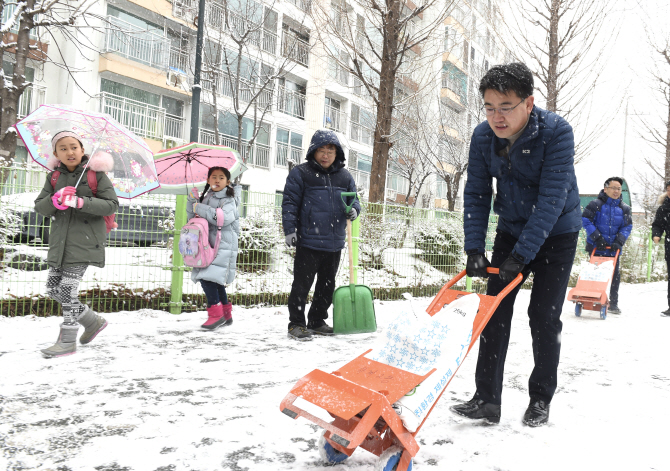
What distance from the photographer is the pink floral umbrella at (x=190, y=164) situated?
4984mm

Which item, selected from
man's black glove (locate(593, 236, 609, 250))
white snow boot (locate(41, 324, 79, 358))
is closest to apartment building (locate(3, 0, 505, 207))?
man's black glove (locate(593, 236, 609, 250))

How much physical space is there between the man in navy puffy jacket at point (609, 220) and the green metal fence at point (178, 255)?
208 centimetres

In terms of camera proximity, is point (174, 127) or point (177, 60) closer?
point (177, 60)

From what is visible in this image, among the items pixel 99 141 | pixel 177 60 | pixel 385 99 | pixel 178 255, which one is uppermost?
pixel 177 60

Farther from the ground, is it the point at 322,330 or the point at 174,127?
the point at 174,127

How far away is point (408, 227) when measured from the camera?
7.48 metres

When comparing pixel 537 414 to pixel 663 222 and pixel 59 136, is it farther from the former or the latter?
pixel 663 222

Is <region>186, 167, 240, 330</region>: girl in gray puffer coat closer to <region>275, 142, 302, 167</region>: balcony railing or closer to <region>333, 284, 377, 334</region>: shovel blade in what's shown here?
<region>333, 284, 377, 334</region>: shovel blade

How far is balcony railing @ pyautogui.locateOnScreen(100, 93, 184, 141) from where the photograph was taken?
16453 mm

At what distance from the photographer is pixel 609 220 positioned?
7035 mm

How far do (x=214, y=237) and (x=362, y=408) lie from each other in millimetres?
3505

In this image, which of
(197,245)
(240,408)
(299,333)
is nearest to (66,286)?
(197,245)

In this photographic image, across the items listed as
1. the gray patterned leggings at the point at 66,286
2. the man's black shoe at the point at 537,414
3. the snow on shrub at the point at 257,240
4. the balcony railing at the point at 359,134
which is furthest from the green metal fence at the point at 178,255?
the balcony railing at the point at 359,134

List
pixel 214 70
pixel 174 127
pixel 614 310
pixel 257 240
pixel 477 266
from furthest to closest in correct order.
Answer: pixel 174 127
pixel 214 70
pixel 614 310
pixel 257 240
pixel 477 266
